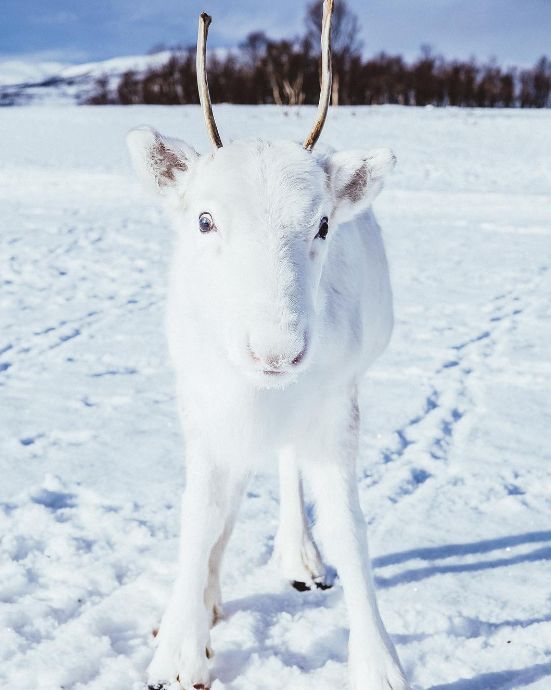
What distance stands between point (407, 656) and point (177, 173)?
178cm

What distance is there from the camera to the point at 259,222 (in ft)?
6.91

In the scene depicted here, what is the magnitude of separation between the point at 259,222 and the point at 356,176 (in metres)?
0.55

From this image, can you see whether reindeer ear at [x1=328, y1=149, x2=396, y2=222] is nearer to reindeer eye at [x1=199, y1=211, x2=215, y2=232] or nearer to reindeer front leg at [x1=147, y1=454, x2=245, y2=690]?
reindeer eye at [x1=199, y1=211, x2=215, y2=232]

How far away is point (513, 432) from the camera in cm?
467

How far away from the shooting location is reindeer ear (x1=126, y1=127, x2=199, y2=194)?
7.83ft

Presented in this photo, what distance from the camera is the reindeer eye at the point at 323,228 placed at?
7.48ft

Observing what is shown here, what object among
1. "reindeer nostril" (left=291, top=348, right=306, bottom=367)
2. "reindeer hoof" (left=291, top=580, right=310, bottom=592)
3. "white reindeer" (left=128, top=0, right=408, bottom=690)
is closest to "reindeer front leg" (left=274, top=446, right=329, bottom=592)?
"reindeer hoof" (left=291, top=580, right=310, bottom=592)

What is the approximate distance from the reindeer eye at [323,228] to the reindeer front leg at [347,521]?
542 millimetres

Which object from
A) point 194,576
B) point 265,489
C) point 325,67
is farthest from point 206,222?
point 265,489

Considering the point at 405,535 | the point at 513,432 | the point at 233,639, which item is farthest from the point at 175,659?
the point at 513,432

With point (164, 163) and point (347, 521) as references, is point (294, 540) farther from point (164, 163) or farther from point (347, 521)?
point (164, 163)

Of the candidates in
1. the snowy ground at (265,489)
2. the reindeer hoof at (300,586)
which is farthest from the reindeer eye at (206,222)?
the reindeer hoof at (300,586)

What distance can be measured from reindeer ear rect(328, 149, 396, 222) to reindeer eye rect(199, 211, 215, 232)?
1.49 ft

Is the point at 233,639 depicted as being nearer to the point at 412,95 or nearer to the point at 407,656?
the point at 407,656
